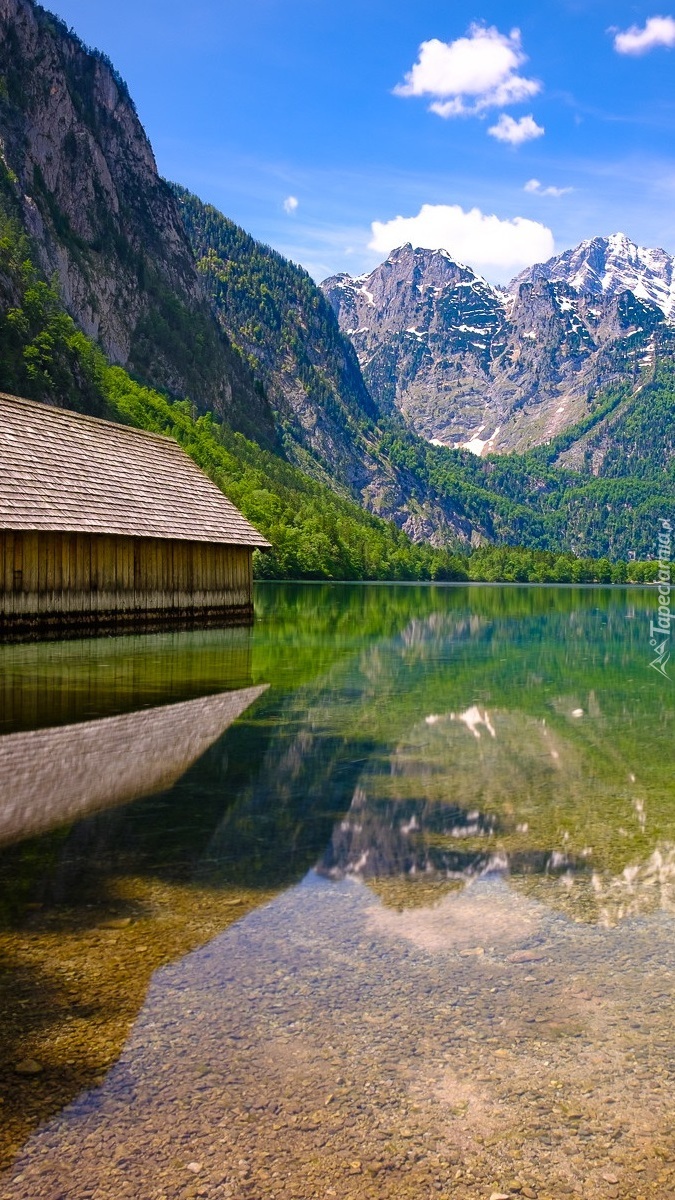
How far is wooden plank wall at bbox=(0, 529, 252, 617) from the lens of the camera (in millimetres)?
28953

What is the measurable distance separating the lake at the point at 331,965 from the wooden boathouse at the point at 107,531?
1601 centimetres

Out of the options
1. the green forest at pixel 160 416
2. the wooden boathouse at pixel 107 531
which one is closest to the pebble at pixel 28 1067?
the wooden boathouse at pixel 107 531

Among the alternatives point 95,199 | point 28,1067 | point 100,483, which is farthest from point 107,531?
point 95,199

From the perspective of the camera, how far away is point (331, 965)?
5.95 m

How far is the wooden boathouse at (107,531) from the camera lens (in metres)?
29.1

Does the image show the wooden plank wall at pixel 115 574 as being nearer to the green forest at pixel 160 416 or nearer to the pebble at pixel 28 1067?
the pebble at pixel 28 1067

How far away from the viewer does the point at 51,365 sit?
10144cm

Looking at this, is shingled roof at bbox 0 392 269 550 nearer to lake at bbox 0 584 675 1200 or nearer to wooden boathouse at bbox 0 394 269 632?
wooden boathouse at bbox 0 394 269 632

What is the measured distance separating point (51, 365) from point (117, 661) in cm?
8599

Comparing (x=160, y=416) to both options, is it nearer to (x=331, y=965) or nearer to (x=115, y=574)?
(x=115, y=574)

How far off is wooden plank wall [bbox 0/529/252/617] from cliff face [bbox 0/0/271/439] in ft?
369

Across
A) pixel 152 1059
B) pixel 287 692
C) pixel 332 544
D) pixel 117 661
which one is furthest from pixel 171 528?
pixel 332 544

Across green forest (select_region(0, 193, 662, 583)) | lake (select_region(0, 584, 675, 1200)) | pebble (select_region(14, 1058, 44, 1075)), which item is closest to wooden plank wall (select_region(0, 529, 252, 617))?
lake (select_region(0, 584, 675, 1200))

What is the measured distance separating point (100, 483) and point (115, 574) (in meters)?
3.25
